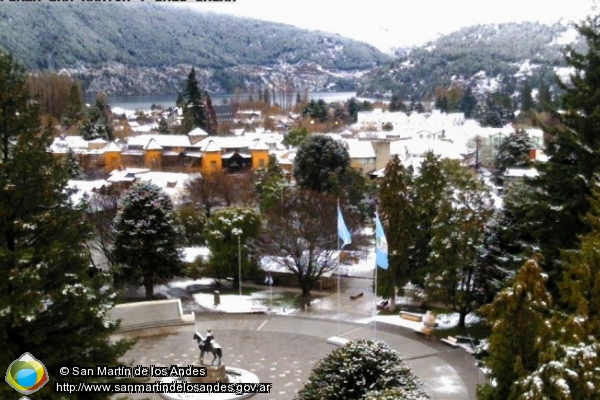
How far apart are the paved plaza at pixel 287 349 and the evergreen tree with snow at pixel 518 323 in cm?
623

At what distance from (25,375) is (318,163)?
3433 cm

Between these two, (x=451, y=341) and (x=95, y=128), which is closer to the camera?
(x=451, y=341)

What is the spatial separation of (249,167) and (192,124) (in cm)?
2018

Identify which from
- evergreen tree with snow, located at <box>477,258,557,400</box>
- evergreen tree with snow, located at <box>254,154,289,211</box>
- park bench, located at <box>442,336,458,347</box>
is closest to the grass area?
park bench, located at <box>442,336,458,347</box>

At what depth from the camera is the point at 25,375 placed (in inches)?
334

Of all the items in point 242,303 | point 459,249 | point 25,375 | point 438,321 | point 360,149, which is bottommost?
point 242,303

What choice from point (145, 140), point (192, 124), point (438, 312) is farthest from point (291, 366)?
point (192, 124)

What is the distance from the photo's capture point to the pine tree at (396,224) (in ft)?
80.4

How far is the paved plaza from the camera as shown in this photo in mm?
18172

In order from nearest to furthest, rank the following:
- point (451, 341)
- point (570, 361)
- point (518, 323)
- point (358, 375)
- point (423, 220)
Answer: point (570, 361)
point (518, 323)
point (358, 375)
point (451, 341)
point (423, 220)

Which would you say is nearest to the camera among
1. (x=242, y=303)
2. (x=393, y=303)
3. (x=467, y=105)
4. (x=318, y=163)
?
(x=393, y=303)

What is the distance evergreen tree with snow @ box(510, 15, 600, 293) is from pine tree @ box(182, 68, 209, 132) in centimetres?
5934

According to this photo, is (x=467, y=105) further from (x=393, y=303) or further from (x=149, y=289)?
(x=149, y=289)

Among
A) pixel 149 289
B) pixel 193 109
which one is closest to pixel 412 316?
pixel 149 289
